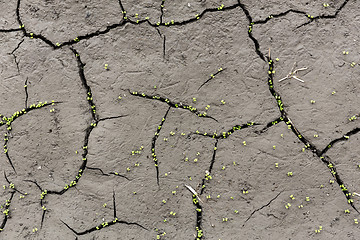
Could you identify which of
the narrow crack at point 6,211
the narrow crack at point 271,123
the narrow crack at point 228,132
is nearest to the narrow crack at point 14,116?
the narrow crack at point 6,211

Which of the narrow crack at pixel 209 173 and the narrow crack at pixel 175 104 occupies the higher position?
the narrow crack at pixel 175 104

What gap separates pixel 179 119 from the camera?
3443 mm

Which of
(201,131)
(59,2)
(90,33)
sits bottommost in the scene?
(201,131)

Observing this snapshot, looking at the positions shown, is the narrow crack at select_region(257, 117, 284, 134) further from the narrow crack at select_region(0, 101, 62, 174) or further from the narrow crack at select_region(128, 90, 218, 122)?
the narrow crack at select_region(0, 101, 62, 174)

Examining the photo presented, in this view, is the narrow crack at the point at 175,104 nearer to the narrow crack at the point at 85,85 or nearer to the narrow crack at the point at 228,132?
the narrow crack at the point at 228,132

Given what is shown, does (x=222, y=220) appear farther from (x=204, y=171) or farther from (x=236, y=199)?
(x=204, y=171)

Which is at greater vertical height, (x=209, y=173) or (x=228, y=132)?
(x=228, y=132)

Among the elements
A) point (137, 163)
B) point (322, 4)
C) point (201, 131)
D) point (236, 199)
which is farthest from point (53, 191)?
point (322, 4)

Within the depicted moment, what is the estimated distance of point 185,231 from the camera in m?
3.33

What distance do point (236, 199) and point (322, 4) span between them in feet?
6.57

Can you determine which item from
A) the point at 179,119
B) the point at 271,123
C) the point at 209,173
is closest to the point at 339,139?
the point at 271,123

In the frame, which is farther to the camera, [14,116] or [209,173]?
[14,116]

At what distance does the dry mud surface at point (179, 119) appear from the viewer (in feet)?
11.0

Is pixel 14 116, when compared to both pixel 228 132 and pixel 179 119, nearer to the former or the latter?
pixel 179 119
